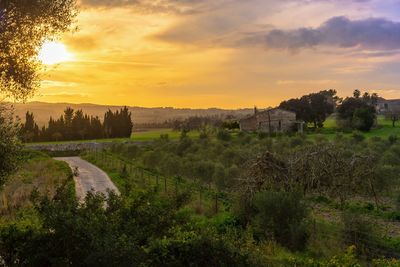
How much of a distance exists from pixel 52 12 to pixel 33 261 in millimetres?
7803

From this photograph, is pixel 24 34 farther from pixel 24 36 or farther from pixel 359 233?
pixel 359 233

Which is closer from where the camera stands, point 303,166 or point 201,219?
point 201,219

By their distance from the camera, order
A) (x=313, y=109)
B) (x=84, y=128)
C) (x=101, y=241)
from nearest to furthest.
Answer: (x=101, y=241), (x=313, y=109), (x=84, y=128)

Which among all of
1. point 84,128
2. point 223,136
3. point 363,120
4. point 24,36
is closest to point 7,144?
point 24,36

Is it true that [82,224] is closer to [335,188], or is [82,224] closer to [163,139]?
[335,188]

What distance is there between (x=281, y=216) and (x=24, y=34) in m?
9.44

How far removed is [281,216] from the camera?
16.1 meters

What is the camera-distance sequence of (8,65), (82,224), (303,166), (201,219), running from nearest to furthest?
(82,224)
(8,65)
(201,219)
(303,166)

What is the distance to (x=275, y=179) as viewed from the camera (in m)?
21.4

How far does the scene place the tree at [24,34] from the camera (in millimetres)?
13055

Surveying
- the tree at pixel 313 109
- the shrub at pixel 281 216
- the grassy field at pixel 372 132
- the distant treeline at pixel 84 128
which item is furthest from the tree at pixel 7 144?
the distant treeline at pixel 84 128

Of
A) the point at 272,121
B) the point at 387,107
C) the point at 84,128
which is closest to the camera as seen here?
the point at 272,121

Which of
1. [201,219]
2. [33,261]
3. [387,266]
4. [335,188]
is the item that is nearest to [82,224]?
[33,261]

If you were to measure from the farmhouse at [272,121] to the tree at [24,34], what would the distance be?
68.7 m
